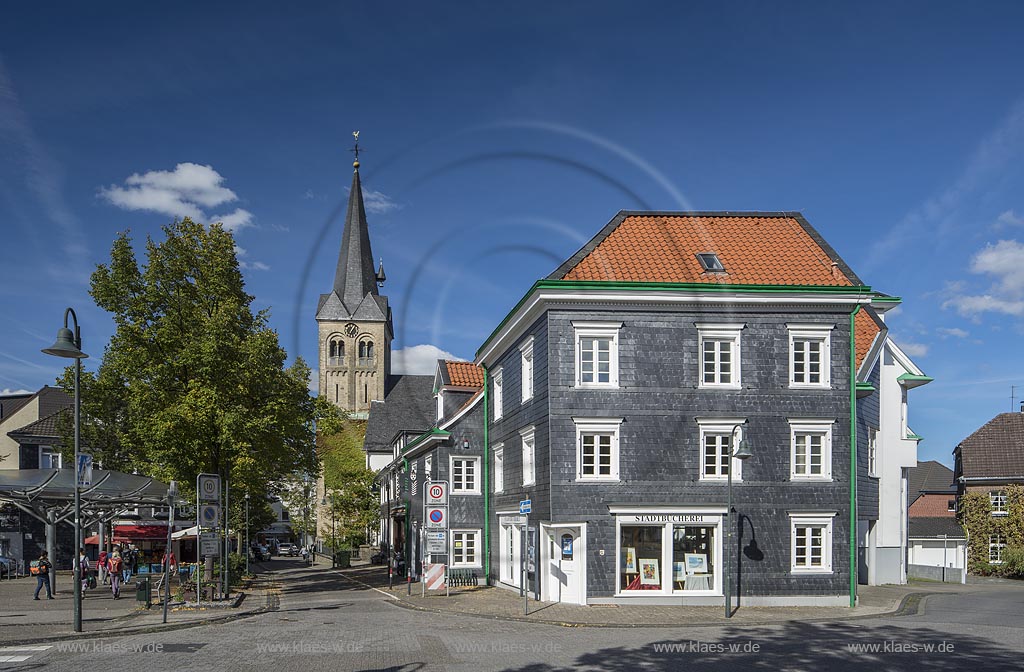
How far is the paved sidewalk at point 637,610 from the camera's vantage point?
24641mm

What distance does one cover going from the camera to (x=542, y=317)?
30.3 m

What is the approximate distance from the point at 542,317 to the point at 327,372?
86.0 metres

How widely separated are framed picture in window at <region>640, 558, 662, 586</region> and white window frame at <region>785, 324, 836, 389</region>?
728 cm

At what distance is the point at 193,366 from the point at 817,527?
23.2 metres

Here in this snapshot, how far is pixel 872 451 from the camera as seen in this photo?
119 ft

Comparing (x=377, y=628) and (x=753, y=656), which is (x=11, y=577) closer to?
(x=377, y=628)

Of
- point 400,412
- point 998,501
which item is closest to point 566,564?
point 998,501

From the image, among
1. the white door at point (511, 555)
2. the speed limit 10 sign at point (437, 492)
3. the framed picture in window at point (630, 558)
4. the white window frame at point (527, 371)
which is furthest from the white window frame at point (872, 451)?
the speed limit 10 sign at point (437, 492)

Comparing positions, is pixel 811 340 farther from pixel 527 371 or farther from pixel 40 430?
pixel 40 430

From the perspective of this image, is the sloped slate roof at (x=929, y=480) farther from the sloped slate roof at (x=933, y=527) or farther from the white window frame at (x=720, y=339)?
the white window frame at (x=720, y=339)

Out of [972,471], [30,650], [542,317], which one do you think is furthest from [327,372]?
[30,650]

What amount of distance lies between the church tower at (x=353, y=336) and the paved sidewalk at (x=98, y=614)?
239 ft

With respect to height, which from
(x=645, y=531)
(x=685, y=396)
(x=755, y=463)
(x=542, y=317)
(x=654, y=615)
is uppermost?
(x=542, y=317)

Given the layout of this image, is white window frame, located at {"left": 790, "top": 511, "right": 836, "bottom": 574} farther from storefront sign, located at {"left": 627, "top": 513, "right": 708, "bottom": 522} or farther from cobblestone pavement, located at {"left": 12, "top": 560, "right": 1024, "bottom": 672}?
cobblestone pavement, located at {"left": 12, "top": 560, "right": 1024, "bottom": 672}
